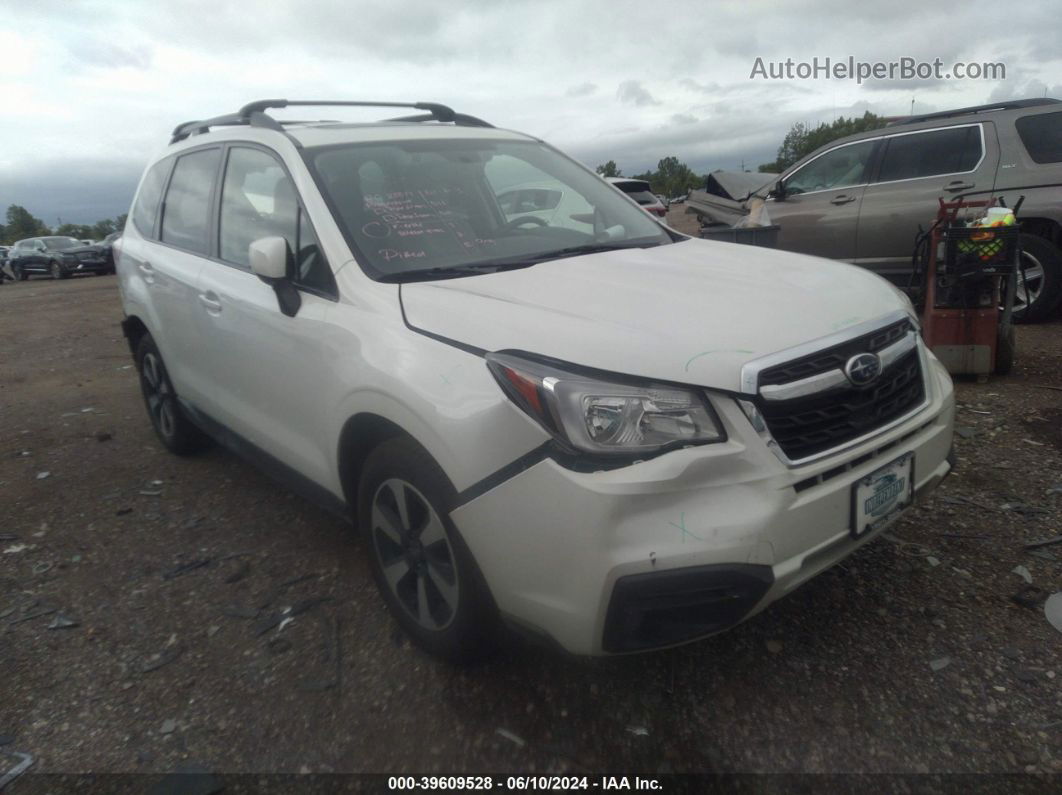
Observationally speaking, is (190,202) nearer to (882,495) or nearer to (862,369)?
(862,369)

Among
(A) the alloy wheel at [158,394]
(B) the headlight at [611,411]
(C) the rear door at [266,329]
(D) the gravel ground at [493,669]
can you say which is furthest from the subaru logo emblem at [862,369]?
(A) the alloy wheel at [158,394]

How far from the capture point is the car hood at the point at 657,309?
1.94 m

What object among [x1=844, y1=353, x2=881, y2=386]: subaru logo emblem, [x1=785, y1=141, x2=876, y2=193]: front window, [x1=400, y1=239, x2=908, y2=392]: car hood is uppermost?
[x1=785, y1=141, x2=876, y2=193]: front window

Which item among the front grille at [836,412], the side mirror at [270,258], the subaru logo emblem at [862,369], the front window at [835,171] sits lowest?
the front grille at [836,412]

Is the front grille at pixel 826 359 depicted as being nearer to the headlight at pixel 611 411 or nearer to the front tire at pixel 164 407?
the headlight at pixel 611 411

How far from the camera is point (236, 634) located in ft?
9.12

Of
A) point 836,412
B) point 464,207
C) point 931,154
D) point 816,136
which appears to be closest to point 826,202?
point 931,154

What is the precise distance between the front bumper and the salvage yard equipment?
11.0 ft

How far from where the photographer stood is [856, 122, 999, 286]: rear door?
6.38 meters

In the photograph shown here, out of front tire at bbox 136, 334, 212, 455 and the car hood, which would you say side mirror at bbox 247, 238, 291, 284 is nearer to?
the car hood

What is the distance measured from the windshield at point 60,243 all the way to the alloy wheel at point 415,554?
1070 inches

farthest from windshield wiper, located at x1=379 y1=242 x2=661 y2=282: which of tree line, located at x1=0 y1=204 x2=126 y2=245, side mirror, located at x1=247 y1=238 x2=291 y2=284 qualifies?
tree line, located at x1=0 y1=204 x2=126 y2=245

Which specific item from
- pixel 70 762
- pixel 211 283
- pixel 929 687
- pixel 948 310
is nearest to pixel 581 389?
pixel 929 687

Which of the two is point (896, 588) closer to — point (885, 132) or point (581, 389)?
point (581, 389)
